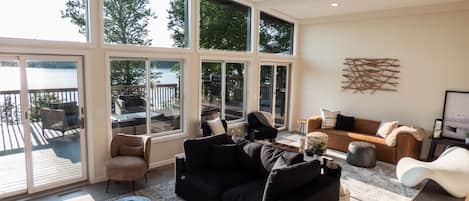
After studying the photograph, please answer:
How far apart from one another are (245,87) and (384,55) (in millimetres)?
3303

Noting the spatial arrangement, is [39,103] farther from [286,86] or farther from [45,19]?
[286,86]

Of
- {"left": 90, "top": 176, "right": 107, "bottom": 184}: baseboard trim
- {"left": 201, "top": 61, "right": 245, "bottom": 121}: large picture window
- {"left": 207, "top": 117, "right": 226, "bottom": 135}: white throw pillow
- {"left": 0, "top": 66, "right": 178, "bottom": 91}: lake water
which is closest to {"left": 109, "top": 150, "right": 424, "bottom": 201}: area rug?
{"left": 90, "top": 176, "right": 107, "bottom": 184}: baseboard trim

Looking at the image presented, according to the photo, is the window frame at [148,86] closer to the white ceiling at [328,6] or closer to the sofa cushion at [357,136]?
the white ceiling at [328,6]

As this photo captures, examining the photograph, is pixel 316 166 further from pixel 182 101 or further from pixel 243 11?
pixel 243 11

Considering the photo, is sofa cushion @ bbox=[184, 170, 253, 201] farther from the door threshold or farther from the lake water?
the lake water

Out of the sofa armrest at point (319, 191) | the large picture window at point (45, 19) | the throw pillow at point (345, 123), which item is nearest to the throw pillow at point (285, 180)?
the sofa armrest at point (319, 191)

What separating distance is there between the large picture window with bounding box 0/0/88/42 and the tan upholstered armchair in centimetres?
167

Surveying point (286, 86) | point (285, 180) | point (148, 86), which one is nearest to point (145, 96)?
point (148, 86)

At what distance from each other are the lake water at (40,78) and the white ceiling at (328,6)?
439 cm

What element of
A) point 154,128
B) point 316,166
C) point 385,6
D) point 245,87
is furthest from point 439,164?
point 154,128

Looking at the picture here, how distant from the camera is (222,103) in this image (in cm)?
676

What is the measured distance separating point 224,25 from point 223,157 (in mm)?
3591

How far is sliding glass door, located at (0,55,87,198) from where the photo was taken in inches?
153

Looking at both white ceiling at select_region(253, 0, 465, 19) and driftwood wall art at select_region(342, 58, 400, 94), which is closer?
white ceiling at select_region(253, 0, 465, 19)
